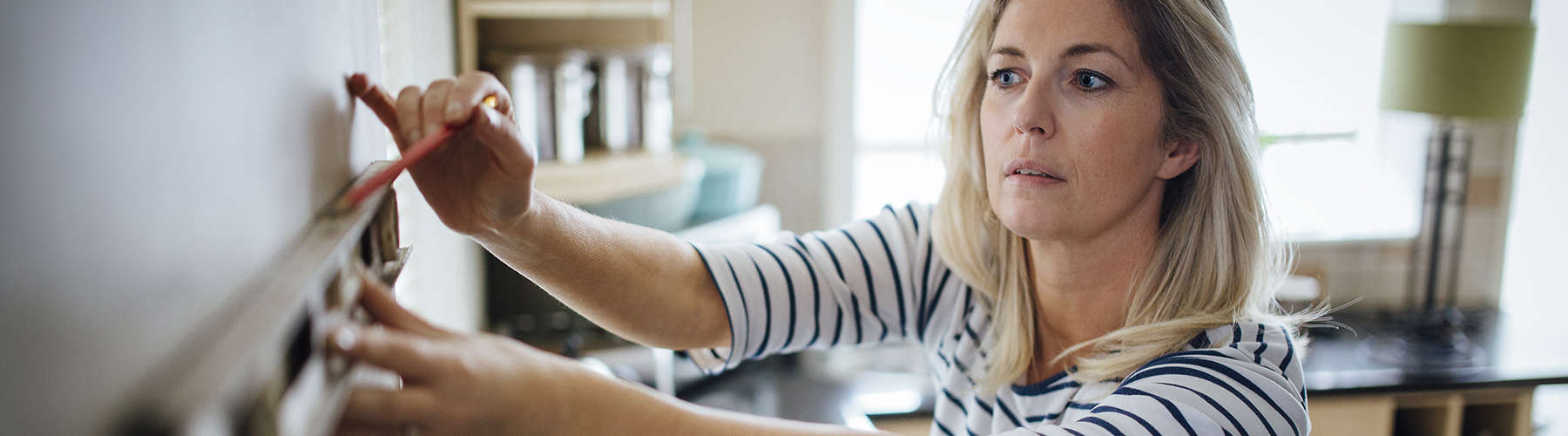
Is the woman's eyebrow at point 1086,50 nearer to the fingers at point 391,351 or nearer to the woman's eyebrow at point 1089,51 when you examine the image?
the woman's eyebrow at point 1089,51

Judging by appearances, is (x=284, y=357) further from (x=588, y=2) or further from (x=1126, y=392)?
(x=588, y=2)

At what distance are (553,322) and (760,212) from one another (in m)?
0.57

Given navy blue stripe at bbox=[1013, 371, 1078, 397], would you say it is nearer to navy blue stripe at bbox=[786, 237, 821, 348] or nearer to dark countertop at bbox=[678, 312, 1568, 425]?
navy blue stripe at bbox=[786, 237, 821, 348]

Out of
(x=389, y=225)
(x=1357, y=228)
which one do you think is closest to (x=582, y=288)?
(x=389, y=225)

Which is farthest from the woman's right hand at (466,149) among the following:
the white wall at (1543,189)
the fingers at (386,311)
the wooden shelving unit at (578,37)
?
the white wall at (1543,189)

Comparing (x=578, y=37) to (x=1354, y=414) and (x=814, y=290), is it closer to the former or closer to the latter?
(x=814, y=290)

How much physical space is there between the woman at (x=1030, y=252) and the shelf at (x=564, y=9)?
1.22m

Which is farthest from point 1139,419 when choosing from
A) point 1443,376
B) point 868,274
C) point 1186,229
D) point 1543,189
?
point 1543,189

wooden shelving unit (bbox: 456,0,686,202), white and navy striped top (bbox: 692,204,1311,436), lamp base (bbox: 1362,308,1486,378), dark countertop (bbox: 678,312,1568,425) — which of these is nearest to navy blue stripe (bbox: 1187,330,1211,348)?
white and navy striped top (bbox: 692,204,1311,436)

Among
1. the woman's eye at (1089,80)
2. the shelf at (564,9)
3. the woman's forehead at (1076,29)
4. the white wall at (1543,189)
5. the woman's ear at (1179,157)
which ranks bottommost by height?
the white wall at (1543,189)

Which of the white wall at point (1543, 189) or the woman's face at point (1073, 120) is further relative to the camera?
the white wall at point (1543, 189)

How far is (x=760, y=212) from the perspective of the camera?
2605mm

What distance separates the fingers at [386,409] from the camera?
1.47 ft

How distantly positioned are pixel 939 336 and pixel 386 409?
2.60 ft
